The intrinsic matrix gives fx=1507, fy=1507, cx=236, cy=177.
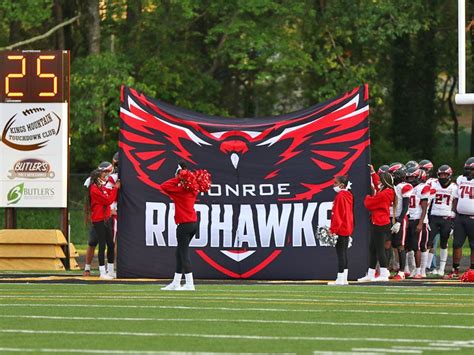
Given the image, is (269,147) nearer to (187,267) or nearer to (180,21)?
(187,267)

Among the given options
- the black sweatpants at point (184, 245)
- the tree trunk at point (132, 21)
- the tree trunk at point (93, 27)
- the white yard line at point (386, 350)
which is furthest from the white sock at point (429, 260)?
the tree trunk at point (132, 21)

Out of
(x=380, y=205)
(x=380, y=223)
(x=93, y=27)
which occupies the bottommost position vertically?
(x=380, y=223)

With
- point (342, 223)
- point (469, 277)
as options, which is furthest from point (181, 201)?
Answer: point (469, 277)

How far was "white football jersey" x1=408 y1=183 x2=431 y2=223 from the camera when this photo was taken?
22298 mm

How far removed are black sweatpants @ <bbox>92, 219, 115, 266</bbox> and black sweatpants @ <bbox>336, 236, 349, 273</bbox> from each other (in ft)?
11.6

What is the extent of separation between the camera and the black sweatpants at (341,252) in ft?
64.8

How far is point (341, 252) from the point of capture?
19.8 m

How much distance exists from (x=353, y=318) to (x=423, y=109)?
105 feet

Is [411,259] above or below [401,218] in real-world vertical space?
below

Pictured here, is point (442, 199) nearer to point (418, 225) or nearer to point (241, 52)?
point (418, 225)

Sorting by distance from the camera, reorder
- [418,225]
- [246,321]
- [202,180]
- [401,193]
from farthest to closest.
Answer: [418,225] → [401,193] → [202,180] → [246,321]

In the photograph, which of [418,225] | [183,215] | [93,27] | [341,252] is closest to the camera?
[183,215]

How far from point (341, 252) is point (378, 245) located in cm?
121

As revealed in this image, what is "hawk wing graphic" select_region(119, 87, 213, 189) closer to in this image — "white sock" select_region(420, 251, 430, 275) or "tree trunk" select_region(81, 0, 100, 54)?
"white sock" select_region(420, 251, 430, 275)
